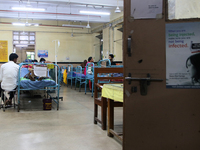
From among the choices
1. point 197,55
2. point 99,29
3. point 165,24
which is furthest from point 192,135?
point 99,29

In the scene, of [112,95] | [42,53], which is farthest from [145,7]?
[42,53]

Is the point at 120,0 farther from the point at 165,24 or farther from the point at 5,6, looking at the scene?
the point at 165,24

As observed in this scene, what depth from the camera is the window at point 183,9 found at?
209 centimetres

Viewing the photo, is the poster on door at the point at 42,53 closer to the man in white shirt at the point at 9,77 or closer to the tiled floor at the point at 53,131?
the man in white shirt at the point at 9,77

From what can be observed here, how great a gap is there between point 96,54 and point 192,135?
13667 mm

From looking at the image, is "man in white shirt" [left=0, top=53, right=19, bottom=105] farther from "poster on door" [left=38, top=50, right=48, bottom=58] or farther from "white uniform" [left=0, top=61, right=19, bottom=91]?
"poster on door" [left=38, top=50, right=48, bottom=58]

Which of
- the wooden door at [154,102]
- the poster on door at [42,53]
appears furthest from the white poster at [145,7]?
the poster on door at [42,53]

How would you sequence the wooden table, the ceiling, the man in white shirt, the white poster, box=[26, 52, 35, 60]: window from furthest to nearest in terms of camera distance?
box=[26, 52, 35, 60]: window < the ceiling < the man in white shirt < the wooden table < the white poster

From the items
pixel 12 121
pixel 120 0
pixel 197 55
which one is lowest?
pixel 12 121

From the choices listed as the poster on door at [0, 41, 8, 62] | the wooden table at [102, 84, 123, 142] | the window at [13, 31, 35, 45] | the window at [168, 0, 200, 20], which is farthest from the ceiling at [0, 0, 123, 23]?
the window at [168, 0, 200, 20]

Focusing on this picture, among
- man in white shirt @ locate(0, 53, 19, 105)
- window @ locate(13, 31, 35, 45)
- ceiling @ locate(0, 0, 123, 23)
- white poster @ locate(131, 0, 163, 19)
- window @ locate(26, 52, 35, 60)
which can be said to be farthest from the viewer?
window @ locate(26, 52, 35, 60)

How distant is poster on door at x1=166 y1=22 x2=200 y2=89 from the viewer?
2.08m

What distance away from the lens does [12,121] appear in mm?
4156

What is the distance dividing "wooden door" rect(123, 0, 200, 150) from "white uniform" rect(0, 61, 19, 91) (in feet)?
12.3
